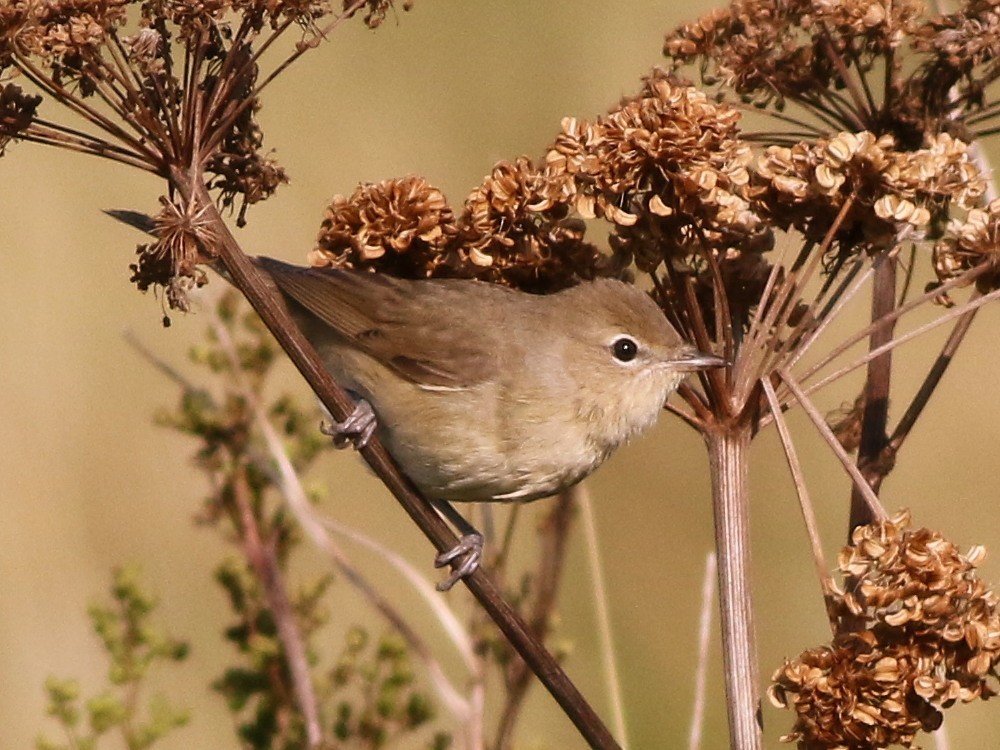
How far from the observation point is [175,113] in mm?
2846

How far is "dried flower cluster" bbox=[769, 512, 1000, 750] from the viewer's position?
8.39 ft

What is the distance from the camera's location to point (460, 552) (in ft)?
11.9

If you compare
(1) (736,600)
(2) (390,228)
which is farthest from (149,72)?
(1) (736,600)

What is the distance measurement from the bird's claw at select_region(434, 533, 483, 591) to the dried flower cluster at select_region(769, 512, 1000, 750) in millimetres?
1031

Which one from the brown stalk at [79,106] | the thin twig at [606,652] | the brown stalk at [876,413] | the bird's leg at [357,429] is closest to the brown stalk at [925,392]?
the brown stalk at [876,413]

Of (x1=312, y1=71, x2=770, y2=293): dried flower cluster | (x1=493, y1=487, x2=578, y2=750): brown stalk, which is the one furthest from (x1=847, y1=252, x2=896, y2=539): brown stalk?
(x1=493, y1=487, x2=578, y2=750): brown stalk

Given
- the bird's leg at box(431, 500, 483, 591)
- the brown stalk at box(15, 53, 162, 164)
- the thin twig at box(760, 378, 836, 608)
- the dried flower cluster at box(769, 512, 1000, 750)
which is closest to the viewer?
the dried flower cluster at box(769, 512, 1000, 750)

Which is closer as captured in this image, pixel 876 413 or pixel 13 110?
pixel 13 110

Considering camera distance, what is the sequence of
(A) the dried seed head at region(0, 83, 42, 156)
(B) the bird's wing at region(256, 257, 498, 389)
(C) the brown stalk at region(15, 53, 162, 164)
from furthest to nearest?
(B) the bird's wing at region(256, 257, 498, 389) → (A) the dried seed head at region(0, 83, 42, 156) → (C) the brown stalk at region(15, 53, 162, 164)

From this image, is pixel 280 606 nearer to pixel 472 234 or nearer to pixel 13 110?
pixel 472 234

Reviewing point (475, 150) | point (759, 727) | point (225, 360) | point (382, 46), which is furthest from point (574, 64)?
point (759, 727)

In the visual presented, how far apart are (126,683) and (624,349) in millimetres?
1630

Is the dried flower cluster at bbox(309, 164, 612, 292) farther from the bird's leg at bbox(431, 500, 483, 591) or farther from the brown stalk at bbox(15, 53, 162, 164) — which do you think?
the brown stalk at bbox(15, 53, 162, 164)

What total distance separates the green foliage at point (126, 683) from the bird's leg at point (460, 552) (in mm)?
816
